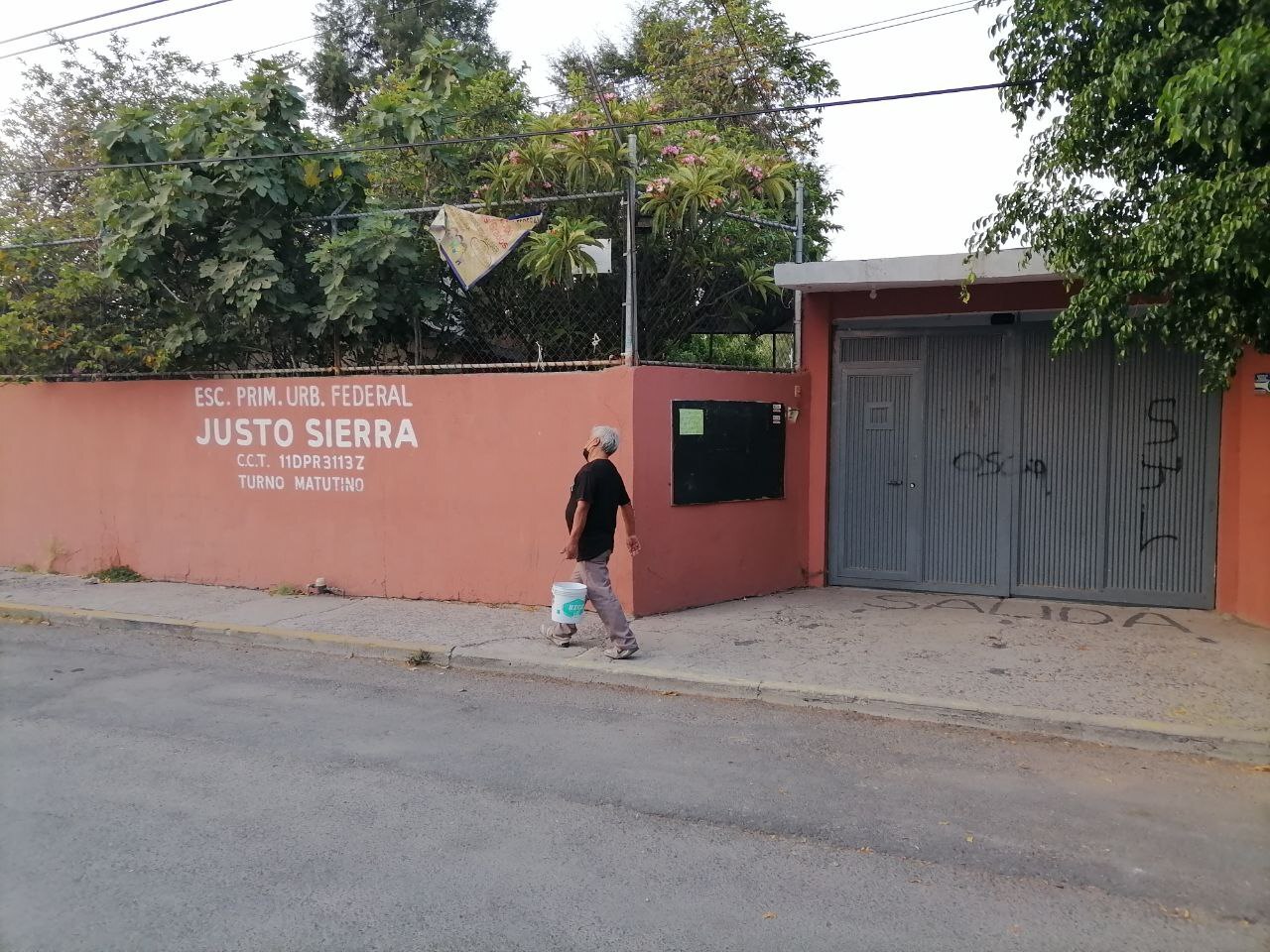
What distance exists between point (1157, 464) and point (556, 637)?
558cm

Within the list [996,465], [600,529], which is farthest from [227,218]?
[996,465]

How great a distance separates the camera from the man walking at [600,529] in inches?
294

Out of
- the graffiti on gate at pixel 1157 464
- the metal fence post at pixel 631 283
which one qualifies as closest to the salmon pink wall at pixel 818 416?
the metal fence post at pixel 631 283

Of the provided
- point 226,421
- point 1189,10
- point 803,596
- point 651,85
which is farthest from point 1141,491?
point 651,85

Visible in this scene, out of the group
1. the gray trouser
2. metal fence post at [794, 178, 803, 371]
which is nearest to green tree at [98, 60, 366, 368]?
the gray trouser

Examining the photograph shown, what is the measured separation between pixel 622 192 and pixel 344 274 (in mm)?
2950

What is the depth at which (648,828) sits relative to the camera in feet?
15.1

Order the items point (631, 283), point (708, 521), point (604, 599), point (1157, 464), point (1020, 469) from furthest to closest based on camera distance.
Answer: point (1020, 469), point (708, 521), point (1157, 464), point (631, 283), point (604, 599)

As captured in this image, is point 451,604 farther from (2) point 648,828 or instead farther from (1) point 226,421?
(2) point 648,828

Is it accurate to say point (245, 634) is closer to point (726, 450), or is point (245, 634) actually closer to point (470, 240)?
point (470, 240)

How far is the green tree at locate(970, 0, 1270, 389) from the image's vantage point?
5.40 metres

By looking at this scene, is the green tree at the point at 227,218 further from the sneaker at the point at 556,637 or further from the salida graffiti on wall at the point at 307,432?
the sneaker at the point at 556,637

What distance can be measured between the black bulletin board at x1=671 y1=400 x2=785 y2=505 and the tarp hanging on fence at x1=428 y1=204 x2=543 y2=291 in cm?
235

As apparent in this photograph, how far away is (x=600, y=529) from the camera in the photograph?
298 inches
